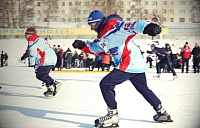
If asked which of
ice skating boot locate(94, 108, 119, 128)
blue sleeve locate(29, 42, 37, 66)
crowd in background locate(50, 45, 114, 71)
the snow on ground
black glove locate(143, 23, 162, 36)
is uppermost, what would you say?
black glove locate(143, 23, 162, 36)

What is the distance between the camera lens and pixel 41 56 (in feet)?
27.9

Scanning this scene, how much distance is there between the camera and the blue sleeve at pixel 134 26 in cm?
464

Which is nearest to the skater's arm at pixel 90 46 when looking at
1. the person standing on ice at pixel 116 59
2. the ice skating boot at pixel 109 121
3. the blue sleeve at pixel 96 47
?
the blue sleeve at pixel 96 47

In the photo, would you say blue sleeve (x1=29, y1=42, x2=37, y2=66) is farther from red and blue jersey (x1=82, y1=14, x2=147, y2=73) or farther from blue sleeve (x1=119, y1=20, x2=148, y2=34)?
blue sleeve (x1=119, y1=20, x2=148, y2=34)

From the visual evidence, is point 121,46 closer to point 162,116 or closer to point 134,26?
point 134,26

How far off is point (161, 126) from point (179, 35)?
158 feet

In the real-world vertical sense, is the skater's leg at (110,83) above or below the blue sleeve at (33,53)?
below

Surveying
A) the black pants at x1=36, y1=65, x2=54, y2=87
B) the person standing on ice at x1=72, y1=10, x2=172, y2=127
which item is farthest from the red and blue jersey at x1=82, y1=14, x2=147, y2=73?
the black pants at x1=36, y1=65, x2=54, y2=87

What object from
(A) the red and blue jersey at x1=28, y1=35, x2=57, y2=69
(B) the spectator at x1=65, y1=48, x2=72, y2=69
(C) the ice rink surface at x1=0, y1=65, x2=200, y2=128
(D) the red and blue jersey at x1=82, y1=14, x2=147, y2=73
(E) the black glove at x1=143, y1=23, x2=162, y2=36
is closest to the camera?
(E) the black glove at x1=143, y1=23, x2=162, y2=36

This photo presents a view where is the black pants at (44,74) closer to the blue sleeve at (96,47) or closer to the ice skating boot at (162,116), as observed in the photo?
the blue sleeve at (96,47)

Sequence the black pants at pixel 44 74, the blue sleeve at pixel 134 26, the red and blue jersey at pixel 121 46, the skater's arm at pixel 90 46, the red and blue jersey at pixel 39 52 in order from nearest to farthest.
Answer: the blue sleeve at pixel 134 26
the red and blue jersey at pixel 121 46
the skater's arm at pixel 90 46
the red and blue jersey at pixel 39 52
the black pants at pixel 44 74

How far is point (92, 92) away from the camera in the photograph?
30.3ft

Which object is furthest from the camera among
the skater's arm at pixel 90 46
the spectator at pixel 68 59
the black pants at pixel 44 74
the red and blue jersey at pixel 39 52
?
the spectator at pixel 68 59

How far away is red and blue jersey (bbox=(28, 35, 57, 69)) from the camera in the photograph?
27.5 feet
